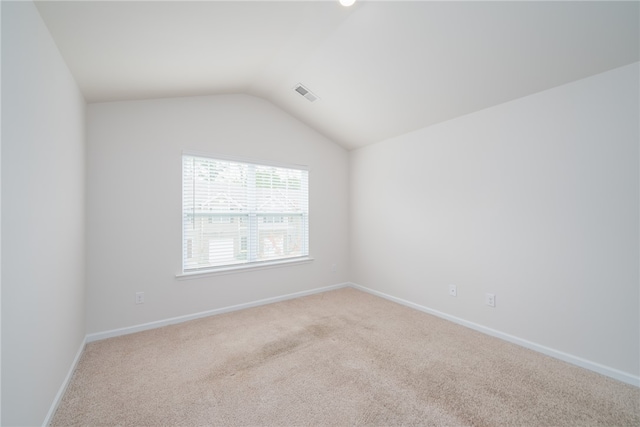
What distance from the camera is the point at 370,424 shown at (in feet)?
5.14

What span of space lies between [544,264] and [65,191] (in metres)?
3.90

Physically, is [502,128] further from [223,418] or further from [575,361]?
[223,418]

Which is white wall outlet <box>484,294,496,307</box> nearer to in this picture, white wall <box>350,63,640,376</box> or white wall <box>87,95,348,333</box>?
white wall <box>350,63,640,376</box>

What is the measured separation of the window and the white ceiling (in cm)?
98

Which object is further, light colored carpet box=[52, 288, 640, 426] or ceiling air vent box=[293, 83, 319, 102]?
ceiling air vent box=[293, 83, 319, 102]

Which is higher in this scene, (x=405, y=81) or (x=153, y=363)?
(x=405, y=81)

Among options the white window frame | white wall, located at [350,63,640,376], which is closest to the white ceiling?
white wall, located at [350,63,640,376]

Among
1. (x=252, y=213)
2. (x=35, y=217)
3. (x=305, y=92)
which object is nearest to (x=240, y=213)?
(x=252, y=213)

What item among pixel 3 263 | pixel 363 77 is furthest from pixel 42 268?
Result: pixel 363 77

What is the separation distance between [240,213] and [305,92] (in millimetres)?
1720

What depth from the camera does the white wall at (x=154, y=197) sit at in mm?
2674

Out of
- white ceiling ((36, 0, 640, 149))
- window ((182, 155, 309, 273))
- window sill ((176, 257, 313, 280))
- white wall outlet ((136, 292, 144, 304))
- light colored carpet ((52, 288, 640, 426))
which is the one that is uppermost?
white ceiling ((36, 0, 640, 149))

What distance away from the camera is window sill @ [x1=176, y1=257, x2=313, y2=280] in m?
3.12

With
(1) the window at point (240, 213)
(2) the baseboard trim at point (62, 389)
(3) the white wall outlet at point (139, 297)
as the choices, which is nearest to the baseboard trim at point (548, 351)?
(1) the window at point (240, 213)
